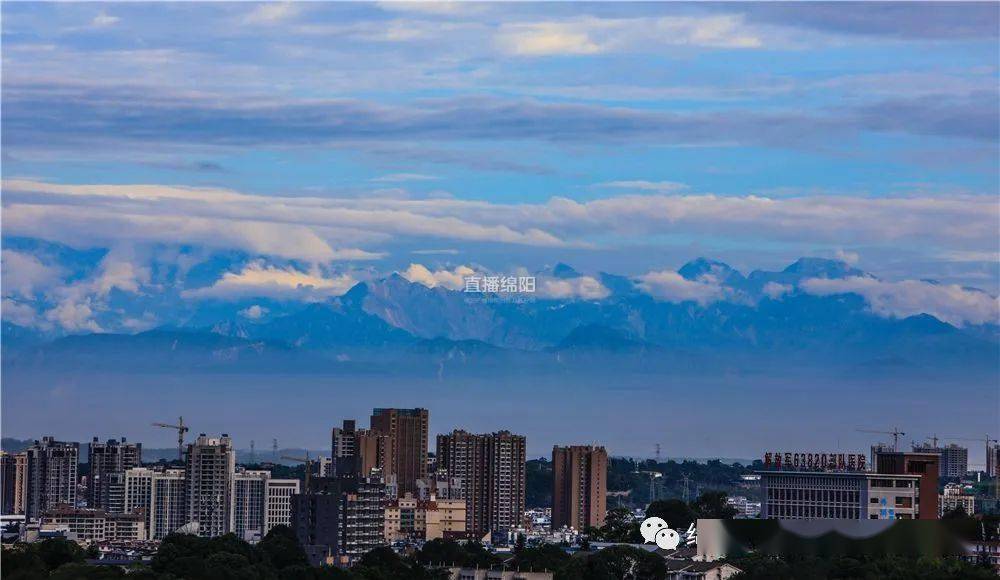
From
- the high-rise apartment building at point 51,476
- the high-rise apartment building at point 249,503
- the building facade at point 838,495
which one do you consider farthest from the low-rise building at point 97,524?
the building facade at point 838,495

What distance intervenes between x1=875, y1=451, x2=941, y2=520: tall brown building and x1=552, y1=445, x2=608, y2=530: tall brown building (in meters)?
35.4

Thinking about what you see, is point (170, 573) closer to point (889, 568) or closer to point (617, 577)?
point (617, 577)

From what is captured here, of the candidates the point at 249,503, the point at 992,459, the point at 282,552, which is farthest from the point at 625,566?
the point at 992,459

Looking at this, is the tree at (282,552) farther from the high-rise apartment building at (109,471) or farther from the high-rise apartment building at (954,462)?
the high-rise apartment building at (954,462)

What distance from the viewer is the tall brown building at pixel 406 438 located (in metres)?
112

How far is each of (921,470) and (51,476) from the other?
65.5 metres

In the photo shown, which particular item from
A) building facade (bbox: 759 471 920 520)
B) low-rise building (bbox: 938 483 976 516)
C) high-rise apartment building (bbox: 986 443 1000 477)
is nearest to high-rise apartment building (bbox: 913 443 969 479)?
high-rise apartment building (bbox: 986 443 1000 477)

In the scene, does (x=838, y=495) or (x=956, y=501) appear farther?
(x=956, y=501)

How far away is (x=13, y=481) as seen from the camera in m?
117

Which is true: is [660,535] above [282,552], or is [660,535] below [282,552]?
above

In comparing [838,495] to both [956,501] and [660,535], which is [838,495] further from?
[956,501]

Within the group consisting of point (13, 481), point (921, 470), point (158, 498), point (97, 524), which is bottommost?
point (97, 524)

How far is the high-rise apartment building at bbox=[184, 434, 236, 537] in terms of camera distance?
9956cm

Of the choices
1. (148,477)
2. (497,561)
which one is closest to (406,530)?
(148,477)
